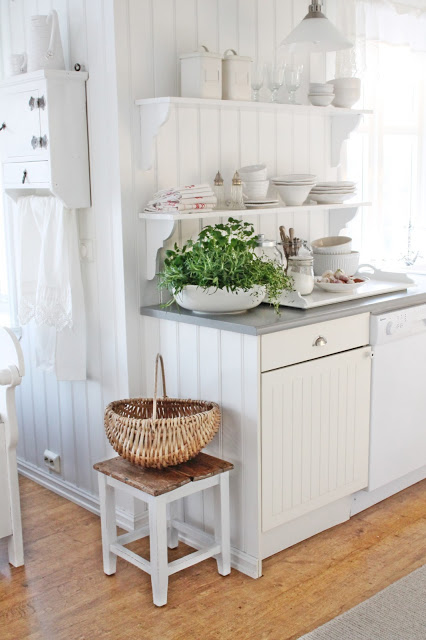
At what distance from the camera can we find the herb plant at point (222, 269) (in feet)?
8.32

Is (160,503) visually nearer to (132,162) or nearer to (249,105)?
(132,162)

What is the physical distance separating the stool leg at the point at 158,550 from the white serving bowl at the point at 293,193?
139cm

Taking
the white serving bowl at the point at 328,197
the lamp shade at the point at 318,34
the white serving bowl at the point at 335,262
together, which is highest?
the lamp shade at the point at 318,34

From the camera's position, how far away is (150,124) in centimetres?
269

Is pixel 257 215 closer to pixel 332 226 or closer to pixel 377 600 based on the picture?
pixel 332 226

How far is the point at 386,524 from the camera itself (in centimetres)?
296

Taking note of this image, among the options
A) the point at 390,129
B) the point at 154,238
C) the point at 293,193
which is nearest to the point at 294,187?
the point at 293,193

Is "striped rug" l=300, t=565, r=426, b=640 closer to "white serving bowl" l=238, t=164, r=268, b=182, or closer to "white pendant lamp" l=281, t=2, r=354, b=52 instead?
"white serving bowl" l=238, t=164, r=268, b=182

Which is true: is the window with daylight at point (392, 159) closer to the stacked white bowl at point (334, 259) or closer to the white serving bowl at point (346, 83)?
the white serving bowl at point (346, 83)

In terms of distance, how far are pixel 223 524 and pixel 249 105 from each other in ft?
5.09

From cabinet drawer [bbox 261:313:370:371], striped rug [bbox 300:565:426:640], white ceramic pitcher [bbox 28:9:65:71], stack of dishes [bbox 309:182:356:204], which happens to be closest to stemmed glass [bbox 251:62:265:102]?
stack of dishes [bbox 309:182:356:204]

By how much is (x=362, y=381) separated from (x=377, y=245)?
1.48m

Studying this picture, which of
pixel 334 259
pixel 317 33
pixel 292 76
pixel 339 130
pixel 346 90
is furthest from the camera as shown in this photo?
pixel 339 130

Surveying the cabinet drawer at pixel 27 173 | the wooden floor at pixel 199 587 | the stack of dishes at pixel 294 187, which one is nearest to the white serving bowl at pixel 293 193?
the stack of dishes at pixel 294 187
